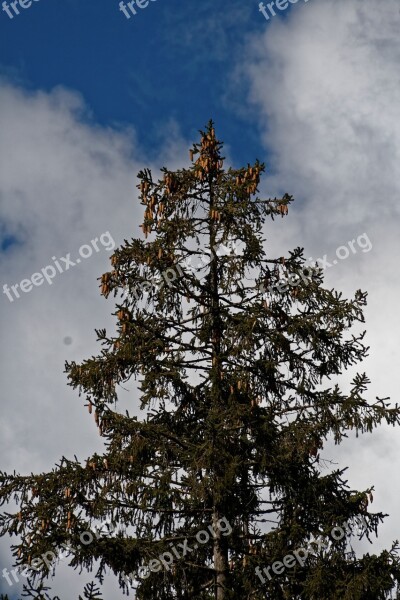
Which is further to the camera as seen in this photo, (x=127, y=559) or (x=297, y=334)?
(x=297, y=334)

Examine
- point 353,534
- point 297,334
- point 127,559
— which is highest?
point 297,334

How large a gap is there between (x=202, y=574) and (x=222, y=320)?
4.30 m

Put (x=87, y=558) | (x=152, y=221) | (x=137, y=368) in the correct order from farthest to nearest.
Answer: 1. (x=152, y=221)
2. (x=137, y=368)
3. (x=87, y=558)

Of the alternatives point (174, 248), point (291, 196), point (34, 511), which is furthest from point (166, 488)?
point (291, 196)

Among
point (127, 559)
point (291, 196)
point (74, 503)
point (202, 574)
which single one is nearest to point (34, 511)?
point (74, 503)

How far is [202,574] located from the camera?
12.8 metres

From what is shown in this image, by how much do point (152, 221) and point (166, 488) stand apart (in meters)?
4.99

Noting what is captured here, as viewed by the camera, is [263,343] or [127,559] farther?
[263,343]

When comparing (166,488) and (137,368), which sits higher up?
(137,368)

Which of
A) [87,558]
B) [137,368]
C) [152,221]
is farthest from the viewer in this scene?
[152,221]

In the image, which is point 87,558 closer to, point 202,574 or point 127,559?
point 127,559

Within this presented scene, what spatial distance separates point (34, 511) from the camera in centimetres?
1240

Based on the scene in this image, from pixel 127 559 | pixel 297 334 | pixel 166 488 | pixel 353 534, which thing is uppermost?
pixel 297 334

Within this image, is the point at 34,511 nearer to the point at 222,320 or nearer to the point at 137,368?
the point at 137,368
